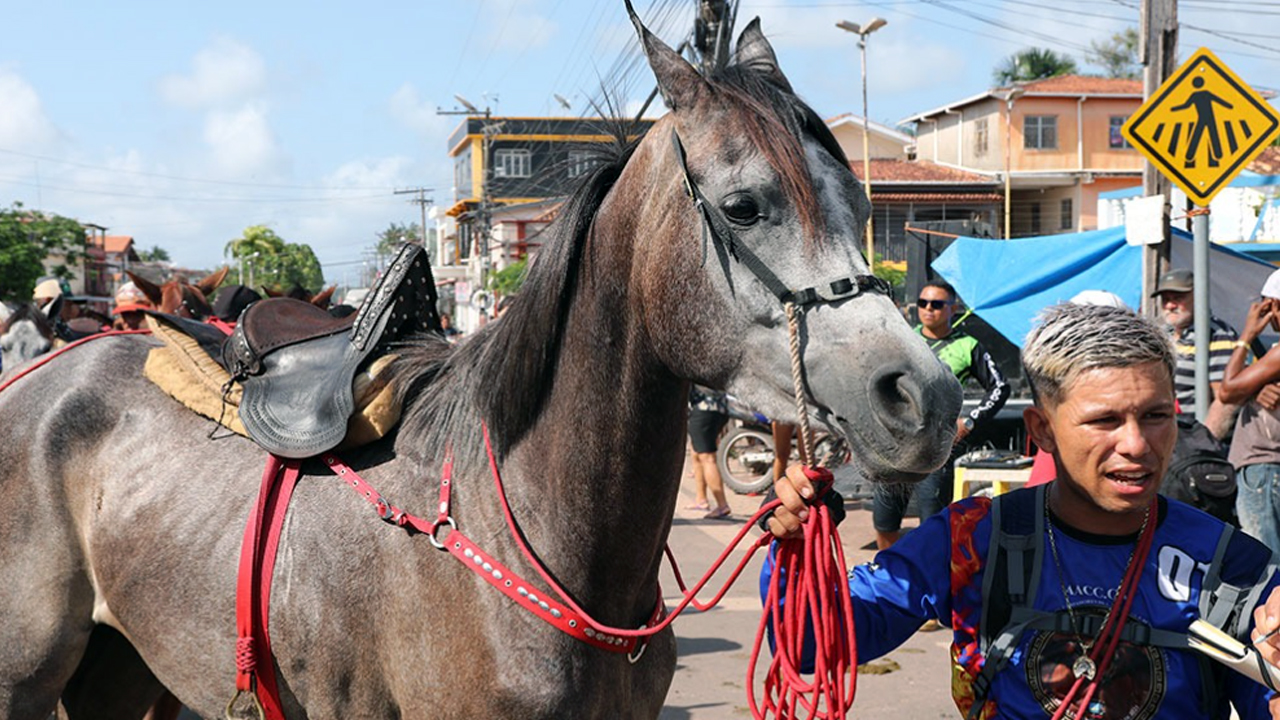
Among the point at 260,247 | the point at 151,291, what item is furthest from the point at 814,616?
the point at 260,247

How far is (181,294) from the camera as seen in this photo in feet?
21.6

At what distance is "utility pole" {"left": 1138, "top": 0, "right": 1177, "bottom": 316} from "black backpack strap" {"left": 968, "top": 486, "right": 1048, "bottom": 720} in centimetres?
609

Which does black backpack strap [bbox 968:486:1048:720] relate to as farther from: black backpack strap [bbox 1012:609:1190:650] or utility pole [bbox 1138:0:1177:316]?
utility pole [bbox 1138:0:1177:316]

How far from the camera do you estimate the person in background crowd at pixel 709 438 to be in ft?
33.2

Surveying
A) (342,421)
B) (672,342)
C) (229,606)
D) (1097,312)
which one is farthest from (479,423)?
(1097,312)

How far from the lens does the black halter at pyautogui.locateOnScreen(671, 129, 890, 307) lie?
1948 millimetres

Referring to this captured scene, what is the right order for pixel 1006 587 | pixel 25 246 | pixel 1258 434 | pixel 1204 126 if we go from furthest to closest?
pixel 25 246 < pixel 1204 126 < pixel 1258 434 < pixel 1006 587

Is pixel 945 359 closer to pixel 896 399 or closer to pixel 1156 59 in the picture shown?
pixel 1156 59

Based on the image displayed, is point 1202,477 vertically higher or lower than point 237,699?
higher

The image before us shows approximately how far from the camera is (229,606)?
2.73 meters

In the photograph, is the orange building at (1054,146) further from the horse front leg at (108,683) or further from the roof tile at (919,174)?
the horse front leg at (108,683)

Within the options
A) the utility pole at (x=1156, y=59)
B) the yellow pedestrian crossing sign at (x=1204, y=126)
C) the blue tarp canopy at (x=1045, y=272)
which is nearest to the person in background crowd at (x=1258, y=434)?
the yellow pedestrian crossing sign at (x=1204, y=126)

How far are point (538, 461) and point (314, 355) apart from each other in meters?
0.85

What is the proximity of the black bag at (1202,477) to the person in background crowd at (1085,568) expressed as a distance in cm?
278
